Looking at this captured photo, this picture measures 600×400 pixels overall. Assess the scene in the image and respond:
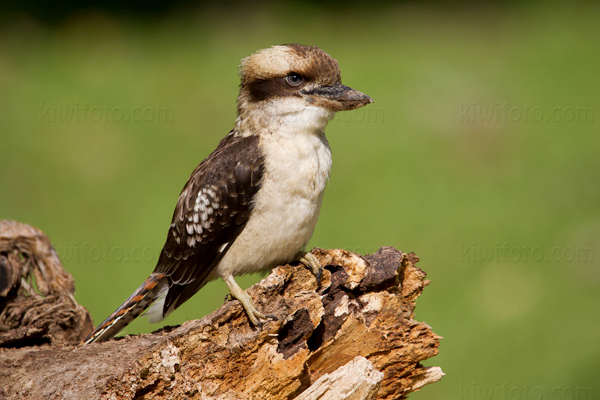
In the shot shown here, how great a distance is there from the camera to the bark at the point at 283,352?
4.18 m

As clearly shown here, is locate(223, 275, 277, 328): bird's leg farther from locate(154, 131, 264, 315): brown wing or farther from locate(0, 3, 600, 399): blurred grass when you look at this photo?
locate(0, 3, 600, 399): blurred grass

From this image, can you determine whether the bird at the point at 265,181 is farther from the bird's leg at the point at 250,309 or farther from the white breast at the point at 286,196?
the bird's leg at the point at 250,309

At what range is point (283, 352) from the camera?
4.34m

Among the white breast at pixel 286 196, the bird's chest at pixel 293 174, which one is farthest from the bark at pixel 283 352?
the bird's chest at pixel 293 174

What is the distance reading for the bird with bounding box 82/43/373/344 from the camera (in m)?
5.07

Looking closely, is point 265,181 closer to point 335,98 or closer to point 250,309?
point 335,98

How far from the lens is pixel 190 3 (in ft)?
43.4

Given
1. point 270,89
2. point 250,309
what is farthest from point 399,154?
point 250,309

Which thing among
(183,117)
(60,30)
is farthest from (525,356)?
(60,30)

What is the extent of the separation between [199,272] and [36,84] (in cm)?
809

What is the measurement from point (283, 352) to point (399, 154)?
6.51 meters

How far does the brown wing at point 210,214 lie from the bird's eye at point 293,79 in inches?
18.8

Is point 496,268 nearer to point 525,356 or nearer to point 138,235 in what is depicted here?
point 525,356

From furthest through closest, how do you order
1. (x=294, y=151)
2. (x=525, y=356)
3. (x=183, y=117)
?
(x=183, y=117)
(x=525, y=356)
(x=294, y=151)
